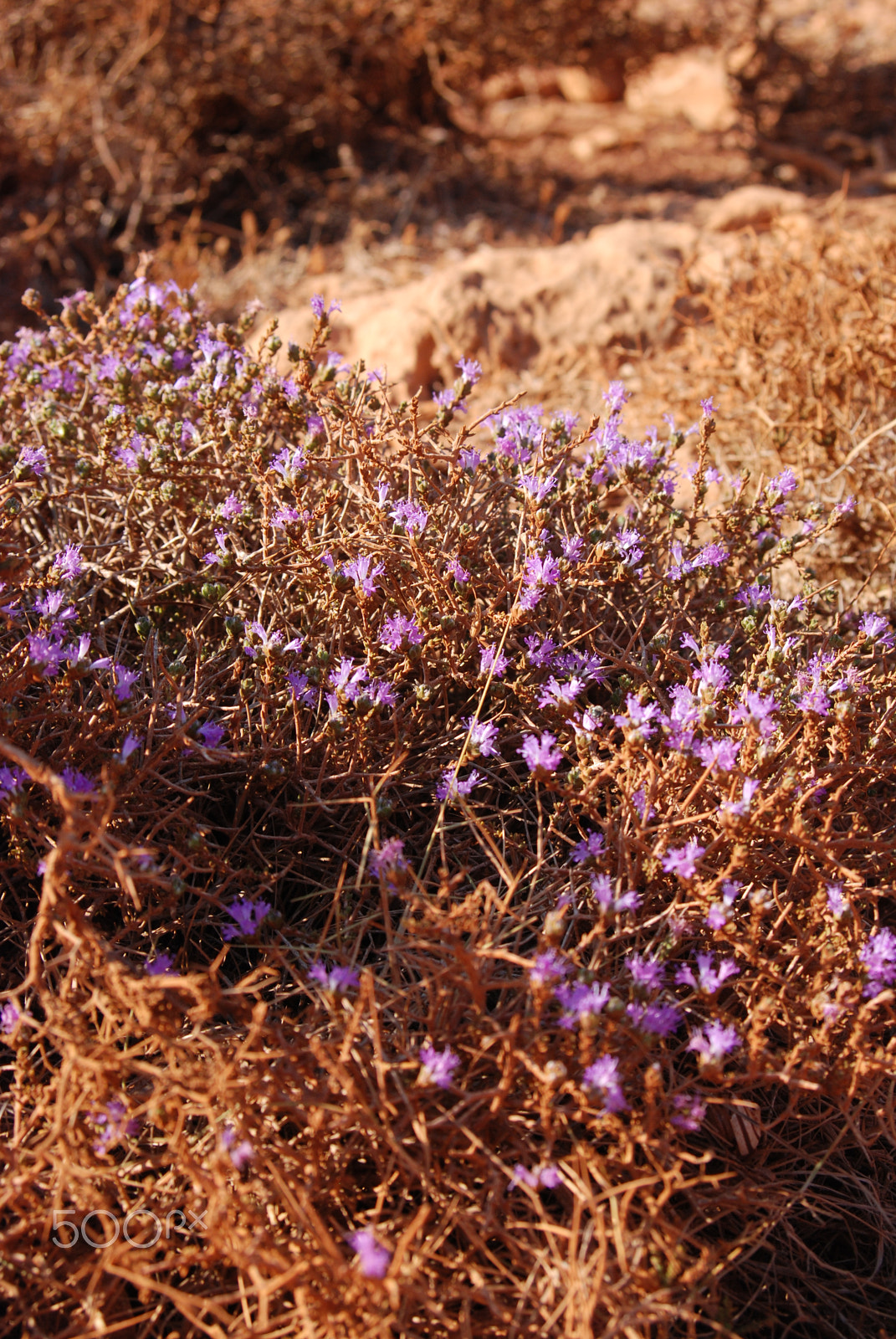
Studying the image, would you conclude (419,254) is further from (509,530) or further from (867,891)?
(867,891)

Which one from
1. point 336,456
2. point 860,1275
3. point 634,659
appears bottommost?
point 860,1275

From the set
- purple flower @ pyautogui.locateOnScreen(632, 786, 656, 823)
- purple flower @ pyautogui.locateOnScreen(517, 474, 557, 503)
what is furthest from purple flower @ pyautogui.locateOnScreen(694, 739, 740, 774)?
purple flower @ pyautogui.locateOnScreen(517, 474, 557, 503)

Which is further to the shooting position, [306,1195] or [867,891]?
[867,891]

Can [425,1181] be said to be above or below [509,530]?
below

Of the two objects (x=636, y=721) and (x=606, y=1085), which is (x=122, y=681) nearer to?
(x=636, y=721)

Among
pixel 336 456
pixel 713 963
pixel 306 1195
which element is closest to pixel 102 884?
pixel 306 1195

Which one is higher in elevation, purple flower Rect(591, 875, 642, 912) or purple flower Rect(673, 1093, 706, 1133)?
purple flower Rect(591, 875, 642, 912)

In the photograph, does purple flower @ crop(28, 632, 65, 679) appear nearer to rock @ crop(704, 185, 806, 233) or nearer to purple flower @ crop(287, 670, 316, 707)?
purple flower @ crop(287, 670, 316, 707)

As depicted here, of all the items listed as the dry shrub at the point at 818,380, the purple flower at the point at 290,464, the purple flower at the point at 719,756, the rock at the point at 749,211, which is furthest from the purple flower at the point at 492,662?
the rock at the point at 749,211
